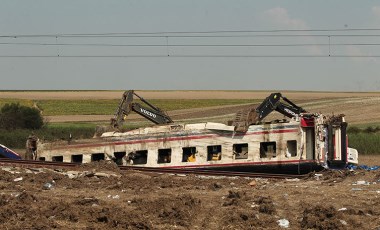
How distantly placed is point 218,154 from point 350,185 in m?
10.6

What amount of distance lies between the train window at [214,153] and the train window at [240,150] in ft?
2.01

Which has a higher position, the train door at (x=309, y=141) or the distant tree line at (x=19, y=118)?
the distant tree line at (x=19, y=118)

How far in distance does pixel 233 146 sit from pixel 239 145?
0.81ft

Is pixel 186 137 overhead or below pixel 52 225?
overhead

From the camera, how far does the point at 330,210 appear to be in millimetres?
14898

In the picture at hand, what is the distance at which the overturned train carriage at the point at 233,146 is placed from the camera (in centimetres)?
2875

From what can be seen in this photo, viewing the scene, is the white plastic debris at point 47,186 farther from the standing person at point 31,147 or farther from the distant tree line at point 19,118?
the distant tree line at point 19,118

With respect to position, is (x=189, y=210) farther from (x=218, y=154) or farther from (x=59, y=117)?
(x=59, y=117)

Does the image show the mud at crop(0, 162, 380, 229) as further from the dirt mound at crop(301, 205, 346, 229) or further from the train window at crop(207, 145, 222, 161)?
the train window at crop(207, 145, 222, 161)

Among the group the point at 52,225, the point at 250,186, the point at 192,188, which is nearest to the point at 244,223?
the point at 52,225

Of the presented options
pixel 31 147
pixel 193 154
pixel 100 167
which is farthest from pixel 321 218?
pixel 31 147

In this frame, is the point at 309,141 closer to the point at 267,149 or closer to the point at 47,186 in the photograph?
the point at 267,149

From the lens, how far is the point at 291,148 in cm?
2889

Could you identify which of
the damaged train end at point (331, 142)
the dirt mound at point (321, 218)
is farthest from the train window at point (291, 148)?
the dirt mound at point (321, 218)
